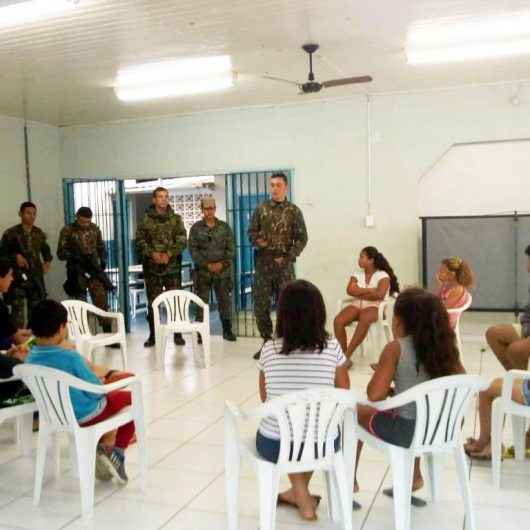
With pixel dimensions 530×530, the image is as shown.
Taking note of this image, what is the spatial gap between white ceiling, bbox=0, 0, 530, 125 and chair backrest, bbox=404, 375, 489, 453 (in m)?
2.72

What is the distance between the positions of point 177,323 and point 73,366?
3.00 m

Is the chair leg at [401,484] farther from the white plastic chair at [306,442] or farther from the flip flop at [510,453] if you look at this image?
the flip flop at [510,453]

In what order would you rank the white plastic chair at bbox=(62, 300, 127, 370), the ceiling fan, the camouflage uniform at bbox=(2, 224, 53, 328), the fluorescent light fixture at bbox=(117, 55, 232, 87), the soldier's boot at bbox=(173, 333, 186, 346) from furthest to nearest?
the soldier's boot at bbox=(173, 333, 186, 346) < the camouflage uniform at bbox=(2, 224, 53, 328) < the fluorescent light fixture at bbox=(117, 55, 232, 87) < the white plastic chair at bbox=(62, 300, 127, 370) < the ceiling fan

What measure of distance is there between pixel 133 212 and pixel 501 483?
10.1 m

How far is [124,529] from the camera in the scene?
8.75ft

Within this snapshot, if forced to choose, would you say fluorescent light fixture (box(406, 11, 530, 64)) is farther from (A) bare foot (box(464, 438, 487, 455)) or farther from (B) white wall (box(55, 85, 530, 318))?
(A) bare foot (box(464, 438, 487, 455))

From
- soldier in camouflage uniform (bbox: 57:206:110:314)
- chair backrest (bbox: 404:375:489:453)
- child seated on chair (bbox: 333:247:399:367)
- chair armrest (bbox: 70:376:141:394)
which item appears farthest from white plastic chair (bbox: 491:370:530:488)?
soldier in camouflage uniform (bbox: 57:206:110:314)

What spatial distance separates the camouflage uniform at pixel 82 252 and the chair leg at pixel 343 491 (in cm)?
519

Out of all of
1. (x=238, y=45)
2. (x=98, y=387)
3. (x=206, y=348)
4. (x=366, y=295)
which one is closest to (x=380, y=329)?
(x=366, y=295)

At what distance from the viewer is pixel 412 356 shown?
102 inches

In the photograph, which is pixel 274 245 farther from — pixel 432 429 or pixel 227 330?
pixel 432 429

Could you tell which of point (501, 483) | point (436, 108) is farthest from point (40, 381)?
point (436, 108)

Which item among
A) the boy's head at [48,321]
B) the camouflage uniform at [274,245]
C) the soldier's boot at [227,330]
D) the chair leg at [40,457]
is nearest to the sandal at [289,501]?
the chair leg at [40,457]

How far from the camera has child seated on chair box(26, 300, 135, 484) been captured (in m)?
2.85
